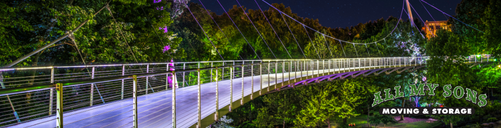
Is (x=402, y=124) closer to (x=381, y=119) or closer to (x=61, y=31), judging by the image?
(x=381, y=119)

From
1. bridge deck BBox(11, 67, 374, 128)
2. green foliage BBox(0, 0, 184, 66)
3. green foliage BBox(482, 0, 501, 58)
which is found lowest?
bridge deck BBox(11, 67, 374, 128)

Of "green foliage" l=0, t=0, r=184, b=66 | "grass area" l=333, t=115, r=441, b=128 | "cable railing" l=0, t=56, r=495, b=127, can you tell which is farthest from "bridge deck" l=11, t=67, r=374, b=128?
"grass area" l=333, t=115, r=441, b=128

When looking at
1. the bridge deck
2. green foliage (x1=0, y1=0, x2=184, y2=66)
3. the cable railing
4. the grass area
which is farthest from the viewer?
the grass area

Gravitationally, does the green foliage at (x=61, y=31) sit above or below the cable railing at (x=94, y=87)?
above

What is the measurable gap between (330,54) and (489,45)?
51.5ft

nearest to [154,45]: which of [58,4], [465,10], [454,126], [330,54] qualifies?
[58,4]

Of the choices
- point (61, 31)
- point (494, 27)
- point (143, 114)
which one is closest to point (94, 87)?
point (61, 31)

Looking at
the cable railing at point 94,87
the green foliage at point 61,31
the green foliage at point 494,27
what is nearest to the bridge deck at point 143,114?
the cable railing at point 94,87

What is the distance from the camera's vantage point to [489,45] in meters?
30.9

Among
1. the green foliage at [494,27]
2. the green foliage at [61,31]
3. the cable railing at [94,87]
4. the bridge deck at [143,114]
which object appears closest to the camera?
the cable railing at [94,87]

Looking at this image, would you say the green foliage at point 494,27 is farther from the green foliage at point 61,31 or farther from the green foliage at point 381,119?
the green foliage at point 61,31

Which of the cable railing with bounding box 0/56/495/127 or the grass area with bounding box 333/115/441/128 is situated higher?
the cable railing with bounding box 0/56/495/127

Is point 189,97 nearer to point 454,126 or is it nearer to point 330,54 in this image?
point 454,126

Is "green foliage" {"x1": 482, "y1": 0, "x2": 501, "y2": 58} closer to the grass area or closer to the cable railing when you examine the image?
the grass area
